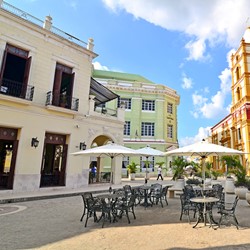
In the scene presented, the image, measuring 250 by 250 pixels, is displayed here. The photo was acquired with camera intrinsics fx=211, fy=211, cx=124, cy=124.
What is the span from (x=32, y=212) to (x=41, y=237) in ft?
9.74

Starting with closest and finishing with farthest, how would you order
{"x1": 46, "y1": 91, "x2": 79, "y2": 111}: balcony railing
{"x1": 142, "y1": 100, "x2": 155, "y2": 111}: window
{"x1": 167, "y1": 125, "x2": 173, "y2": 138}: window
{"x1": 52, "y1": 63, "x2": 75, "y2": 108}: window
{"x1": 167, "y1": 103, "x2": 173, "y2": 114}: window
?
{"x1": 46, "y1": 91, "x2": 79, "y2": 111}: balcony railing → {"x1": 52, "y1": 63, "x2": 75, "y2": 108}: window → {"x1": 142, "y1": 100, "x2": 155, "y2": 111}: window → {"x1": 167, "y1": 125, "x2": 173, "y2": 138}: window → {"x1": 167, "y1": 103, "x2": 173, "y2": 114}: window

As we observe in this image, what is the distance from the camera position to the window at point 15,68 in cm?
1159

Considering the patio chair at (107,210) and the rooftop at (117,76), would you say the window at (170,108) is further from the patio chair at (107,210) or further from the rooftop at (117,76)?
the patio chair at (107,210)

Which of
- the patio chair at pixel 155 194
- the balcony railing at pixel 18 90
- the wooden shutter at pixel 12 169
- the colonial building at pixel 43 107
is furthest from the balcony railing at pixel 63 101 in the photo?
the patio chair at pixel 155 194

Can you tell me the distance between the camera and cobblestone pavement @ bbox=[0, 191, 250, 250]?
470cm

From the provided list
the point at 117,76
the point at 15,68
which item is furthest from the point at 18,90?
the point at 117,76

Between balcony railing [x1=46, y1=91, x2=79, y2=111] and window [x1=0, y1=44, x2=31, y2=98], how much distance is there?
146 centimetres

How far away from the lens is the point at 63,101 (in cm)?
1369

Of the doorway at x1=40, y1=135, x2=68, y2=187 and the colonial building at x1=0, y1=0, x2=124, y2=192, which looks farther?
the doorway at x1=40, y1=135, x2=68, y2=187

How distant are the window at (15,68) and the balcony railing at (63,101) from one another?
4.80 ft

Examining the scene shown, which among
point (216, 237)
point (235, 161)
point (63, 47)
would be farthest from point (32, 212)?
point (235, 161)

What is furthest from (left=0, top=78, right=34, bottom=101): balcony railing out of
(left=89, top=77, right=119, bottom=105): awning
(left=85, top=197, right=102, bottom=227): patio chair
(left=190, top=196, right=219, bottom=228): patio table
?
(left=190, top=196, right=219, bottom=228): patio table

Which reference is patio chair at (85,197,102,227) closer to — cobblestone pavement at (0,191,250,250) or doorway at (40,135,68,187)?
cobblestone pavement at (0,191,250,250)

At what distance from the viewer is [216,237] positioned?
17.3ft
